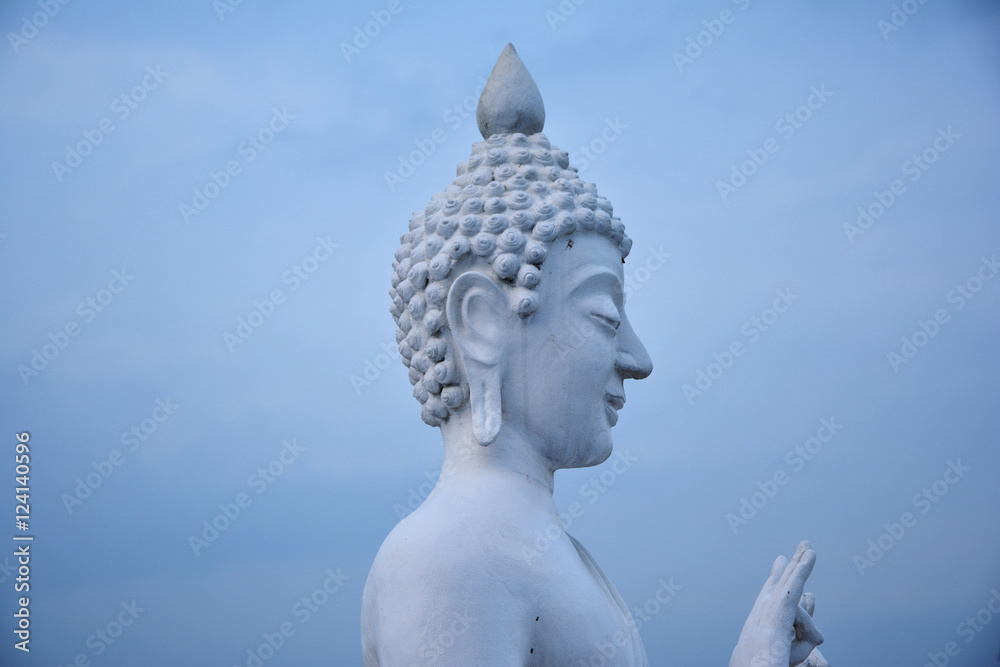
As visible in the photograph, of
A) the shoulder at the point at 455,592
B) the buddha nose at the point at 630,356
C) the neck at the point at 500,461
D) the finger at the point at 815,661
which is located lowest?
the finger at the point at 815,661

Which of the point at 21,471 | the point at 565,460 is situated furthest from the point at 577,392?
the point at 21,471

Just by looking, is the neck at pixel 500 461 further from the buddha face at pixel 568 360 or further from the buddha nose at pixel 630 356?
the buddha nose at pixel 630 356

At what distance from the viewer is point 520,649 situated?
14.4ft

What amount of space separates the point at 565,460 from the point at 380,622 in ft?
4.21

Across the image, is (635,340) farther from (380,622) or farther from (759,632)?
(380,622)

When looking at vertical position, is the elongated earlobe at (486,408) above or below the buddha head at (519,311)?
below

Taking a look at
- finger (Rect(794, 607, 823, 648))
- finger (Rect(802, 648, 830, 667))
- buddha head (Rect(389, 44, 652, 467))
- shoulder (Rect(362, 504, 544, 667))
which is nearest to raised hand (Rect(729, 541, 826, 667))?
finger (Rect(794, 607, 823, 648))

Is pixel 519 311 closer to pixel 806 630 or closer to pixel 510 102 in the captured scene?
pixel 510 102

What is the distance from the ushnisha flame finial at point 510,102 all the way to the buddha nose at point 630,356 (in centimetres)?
126

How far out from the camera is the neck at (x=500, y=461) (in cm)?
497

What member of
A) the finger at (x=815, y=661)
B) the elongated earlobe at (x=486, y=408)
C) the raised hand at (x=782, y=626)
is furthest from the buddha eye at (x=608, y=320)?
the finger at (x=815, y=661)

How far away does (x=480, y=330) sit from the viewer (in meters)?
5.01

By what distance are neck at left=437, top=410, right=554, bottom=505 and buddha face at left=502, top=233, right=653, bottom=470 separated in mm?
54

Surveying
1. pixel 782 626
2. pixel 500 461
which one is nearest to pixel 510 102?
pixel 500 461
